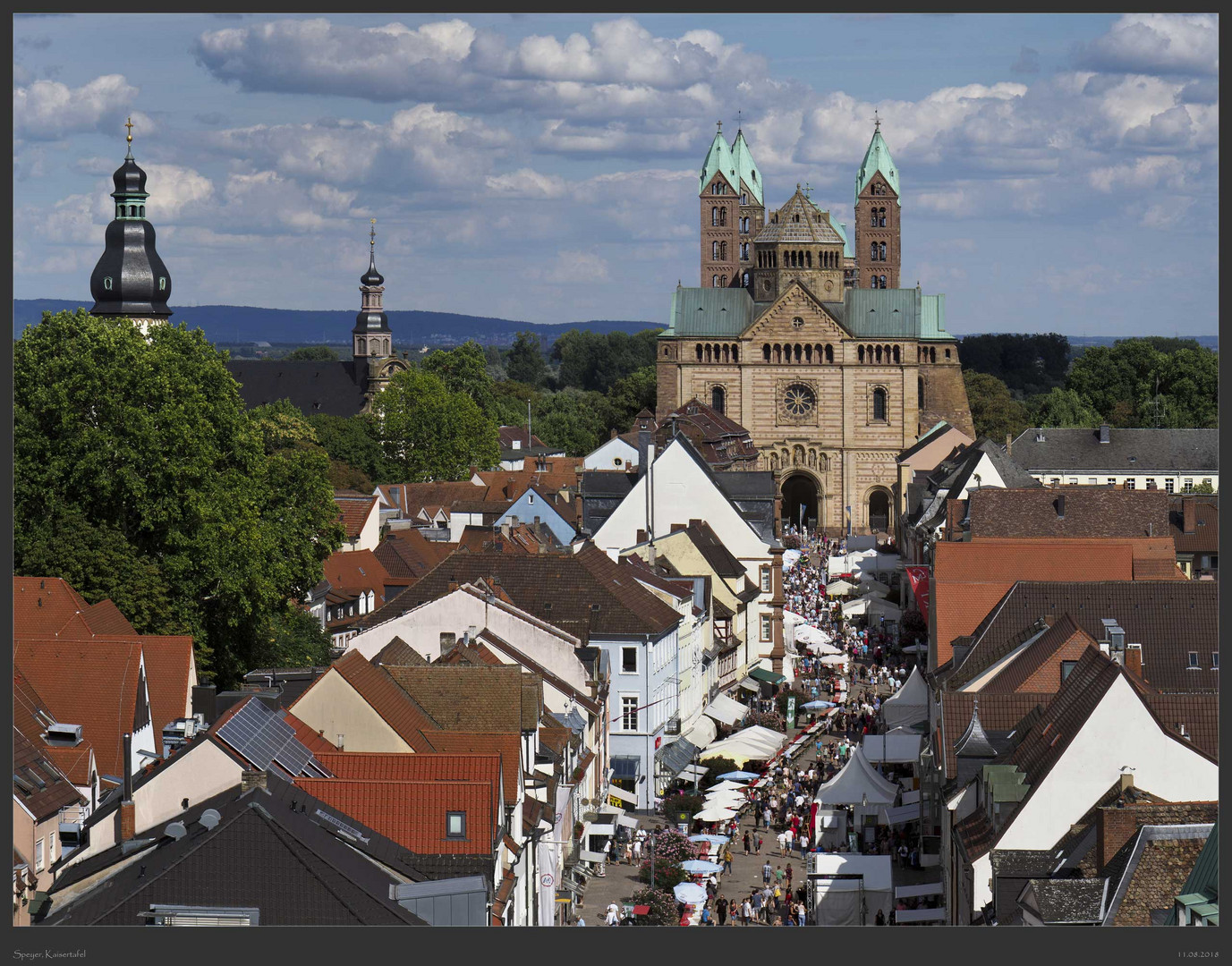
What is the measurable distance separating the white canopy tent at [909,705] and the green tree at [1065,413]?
→ 342ft

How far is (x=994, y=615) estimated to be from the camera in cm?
5041

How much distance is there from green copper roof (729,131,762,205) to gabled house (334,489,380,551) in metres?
84.7

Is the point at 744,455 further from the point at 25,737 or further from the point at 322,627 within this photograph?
the point at 25,737

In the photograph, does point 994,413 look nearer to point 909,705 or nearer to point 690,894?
point 909,705

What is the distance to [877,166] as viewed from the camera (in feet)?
555

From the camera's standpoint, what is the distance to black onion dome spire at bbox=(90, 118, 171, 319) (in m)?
108

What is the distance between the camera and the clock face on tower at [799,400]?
469 ft

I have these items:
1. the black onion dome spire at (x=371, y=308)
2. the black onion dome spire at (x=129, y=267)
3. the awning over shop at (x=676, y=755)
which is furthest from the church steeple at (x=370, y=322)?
the awning over shop at (x=676, y=755)

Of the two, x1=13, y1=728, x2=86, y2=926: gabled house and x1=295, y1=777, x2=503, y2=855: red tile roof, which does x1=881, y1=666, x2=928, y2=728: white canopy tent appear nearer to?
x1=13, y1=728, x2=86, y2=926: gabled house

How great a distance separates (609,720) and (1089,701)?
22080 mm

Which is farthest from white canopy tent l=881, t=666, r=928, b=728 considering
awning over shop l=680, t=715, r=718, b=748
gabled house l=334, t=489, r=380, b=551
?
gabled house l=334, t=489, r=380, b=551

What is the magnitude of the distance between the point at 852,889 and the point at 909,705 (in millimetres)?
17400

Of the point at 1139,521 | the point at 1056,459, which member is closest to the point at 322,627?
the point at 1139,521

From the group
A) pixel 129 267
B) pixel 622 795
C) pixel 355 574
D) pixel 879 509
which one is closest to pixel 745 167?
pixel 879 509
